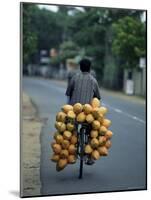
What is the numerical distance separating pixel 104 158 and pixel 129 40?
1806mm

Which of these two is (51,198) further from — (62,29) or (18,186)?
(62,29)

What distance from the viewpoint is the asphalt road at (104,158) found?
7.68 metres

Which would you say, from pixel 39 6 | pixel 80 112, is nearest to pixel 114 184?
pixel 80 112

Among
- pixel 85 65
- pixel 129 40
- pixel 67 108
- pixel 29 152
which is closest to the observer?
pixel 29 152

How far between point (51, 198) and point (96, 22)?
2.12 m

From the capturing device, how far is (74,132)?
7676 mm

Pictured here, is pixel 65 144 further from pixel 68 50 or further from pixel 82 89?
pixel 68 50

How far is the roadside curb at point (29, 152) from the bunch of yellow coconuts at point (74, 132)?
0.68ft

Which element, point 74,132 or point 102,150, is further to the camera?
point 102,150

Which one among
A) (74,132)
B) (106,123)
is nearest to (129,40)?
(106,123)

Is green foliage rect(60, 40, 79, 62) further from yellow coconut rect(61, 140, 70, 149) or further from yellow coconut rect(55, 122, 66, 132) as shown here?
yellow coconut rect(61, 140, 70, 149)

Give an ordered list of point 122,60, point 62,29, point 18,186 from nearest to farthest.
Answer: point 18,186 → point 62,29 → point 122,60

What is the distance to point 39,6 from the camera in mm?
7633

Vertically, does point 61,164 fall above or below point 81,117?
below
